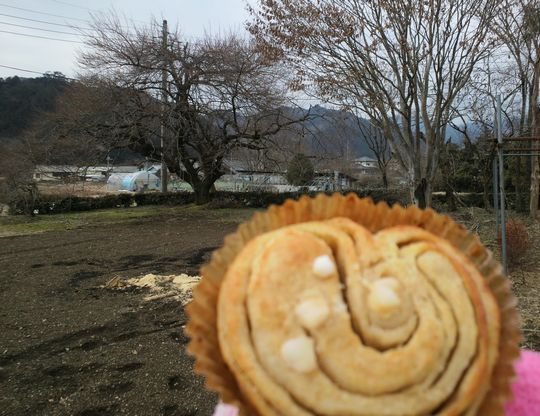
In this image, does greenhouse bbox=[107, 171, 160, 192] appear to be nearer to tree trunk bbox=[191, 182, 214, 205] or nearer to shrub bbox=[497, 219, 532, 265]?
tree trunk bbox=[191, 182, 214, 205]

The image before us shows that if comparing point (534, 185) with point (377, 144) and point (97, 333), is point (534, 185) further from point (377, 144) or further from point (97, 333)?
point (97, 333)

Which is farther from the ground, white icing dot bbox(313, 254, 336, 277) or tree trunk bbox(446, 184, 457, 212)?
white icing dot bbox(313, 254, 336, 277)

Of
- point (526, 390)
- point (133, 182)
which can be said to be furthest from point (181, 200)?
point (526, 390)

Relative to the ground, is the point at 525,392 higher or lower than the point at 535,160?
lower

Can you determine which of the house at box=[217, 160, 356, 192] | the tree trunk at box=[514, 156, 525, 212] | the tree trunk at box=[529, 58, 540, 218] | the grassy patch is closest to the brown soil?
the grassy patch

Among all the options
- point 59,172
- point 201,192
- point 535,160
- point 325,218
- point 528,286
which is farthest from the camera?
point 201,192

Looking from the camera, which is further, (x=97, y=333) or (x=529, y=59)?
(x=529, y=59)

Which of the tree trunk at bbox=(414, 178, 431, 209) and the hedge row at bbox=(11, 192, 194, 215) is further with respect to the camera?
the hedge row at bbox=(11, 192, 194, 215)

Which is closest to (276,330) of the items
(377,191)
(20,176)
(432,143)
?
(432,143)
